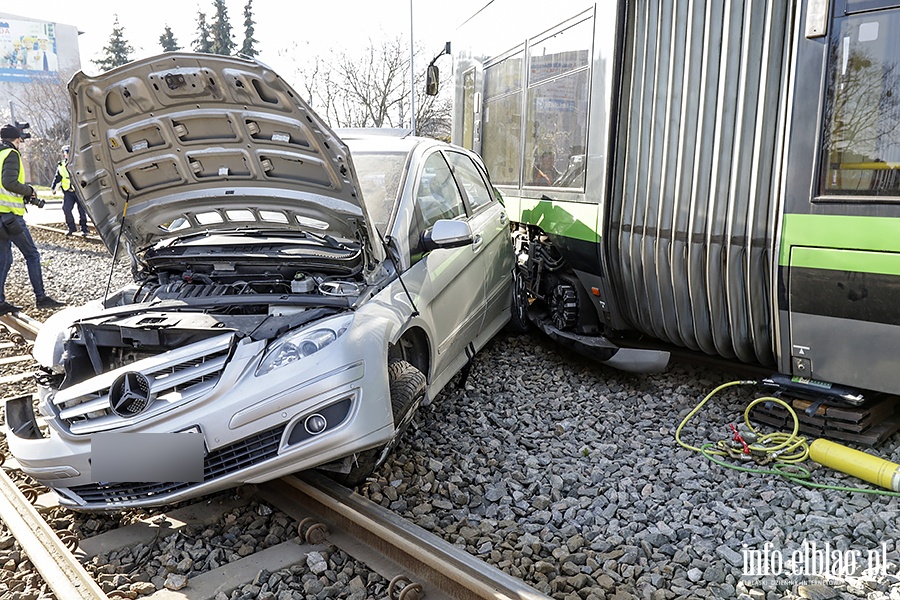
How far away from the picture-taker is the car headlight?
11.4 ft

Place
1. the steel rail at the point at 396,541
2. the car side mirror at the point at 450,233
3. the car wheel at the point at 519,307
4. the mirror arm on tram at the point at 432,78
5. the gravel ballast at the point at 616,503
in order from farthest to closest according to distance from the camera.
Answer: the mirror arm on tram at the point at 432,78, the car wheel at the point at 519,307, the car side mirror at the point at 450,233, the gravel ballast at the point at 616,503, the steel rail at the point at 396,541

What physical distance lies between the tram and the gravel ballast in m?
0.58

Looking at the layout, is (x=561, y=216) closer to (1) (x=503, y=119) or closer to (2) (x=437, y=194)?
(2) (x=437, y=194)

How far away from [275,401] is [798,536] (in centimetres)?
255

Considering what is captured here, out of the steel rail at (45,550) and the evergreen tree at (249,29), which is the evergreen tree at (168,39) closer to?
the evergreen tree at (249,29)

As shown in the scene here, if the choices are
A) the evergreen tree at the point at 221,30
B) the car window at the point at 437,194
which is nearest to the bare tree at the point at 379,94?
the evergreen tree at the point at 221,30

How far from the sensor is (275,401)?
133 inches

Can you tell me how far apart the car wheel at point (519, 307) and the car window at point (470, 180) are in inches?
38.0

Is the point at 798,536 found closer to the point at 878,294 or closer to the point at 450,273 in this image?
the point at 878,294

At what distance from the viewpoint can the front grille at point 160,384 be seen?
346 centimetres

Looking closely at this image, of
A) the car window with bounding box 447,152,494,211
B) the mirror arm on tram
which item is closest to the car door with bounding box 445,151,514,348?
the car window with bounding box 447,152,494,211

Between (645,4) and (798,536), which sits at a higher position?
(645,4)

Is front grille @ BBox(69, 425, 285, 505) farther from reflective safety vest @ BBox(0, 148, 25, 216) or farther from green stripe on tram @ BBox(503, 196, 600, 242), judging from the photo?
reflective safety vest @ BBox(0, 148, 25, 216)

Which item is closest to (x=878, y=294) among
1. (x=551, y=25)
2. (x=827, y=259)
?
(x=827, y=259)
